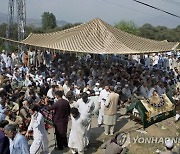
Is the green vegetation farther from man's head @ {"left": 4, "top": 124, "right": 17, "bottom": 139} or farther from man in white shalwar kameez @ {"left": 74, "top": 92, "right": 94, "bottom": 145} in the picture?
man's head @ {"left": 4, "top": 124, "right": 17, "bottom": 139}

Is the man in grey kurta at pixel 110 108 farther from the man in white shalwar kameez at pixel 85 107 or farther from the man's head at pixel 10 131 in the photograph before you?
the man's head at pixel 10 131

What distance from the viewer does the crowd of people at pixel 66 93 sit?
8117 millimetres

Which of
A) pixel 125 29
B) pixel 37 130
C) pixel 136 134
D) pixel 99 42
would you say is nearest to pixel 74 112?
pixel 37 130

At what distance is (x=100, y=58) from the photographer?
22609 mm

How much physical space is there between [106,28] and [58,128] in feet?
28.2

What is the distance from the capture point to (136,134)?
11.1 meters

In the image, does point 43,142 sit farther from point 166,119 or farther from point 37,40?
point 37,40

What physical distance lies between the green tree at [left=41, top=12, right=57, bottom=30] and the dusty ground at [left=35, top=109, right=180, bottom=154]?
46460mm

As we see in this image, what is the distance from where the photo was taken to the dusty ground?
9.87 meters

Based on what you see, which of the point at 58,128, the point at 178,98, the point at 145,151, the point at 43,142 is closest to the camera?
the point at 43,142

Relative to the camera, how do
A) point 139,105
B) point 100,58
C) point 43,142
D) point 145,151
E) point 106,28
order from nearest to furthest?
point 43,142, point 145,151, point 139,105, point 106,28, point 100,58

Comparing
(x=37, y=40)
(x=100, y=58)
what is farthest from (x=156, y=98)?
(x=100, y=58)

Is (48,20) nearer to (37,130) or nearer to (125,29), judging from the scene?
(125,29)

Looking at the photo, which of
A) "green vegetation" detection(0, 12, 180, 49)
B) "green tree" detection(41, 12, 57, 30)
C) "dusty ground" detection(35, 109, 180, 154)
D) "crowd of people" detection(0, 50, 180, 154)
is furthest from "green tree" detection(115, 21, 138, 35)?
"dusty ground" detection(35, 109, 180, 154)
